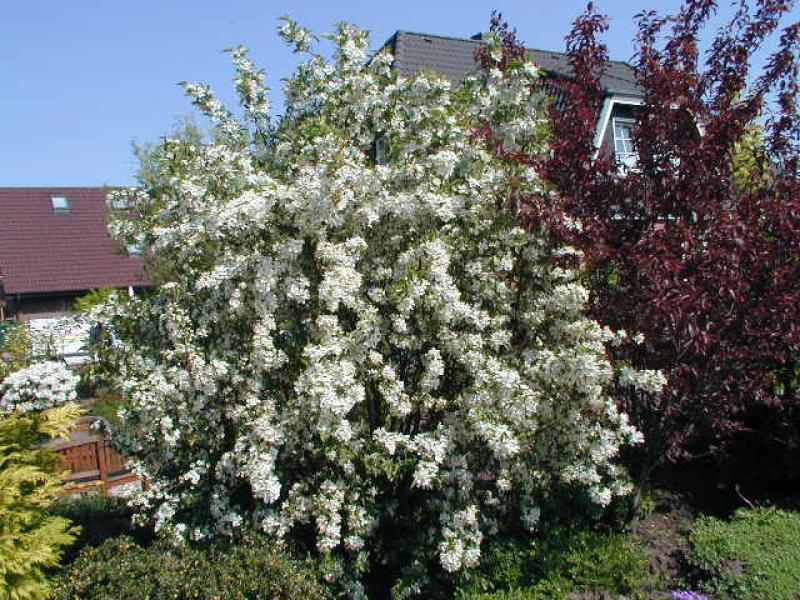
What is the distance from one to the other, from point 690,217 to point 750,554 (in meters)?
2.84

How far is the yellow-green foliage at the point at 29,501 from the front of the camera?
5.31m

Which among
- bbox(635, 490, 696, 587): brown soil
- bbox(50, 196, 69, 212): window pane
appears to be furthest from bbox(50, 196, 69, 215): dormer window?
bbox(635, 490, 696, 587): brown soil

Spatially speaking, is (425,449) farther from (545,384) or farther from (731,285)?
(731,285)

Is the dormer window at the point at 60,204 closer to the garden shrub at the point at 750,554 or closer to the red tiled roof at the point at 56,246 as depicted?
the red tiled roof at the point at 56,246

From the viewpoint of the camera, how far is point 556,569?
18.5 ft

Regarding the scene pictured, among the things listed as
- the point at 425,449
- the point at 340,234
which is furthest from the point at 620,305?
the point at 340,234

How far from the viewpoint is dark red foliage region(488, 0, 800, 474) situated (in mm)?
5398

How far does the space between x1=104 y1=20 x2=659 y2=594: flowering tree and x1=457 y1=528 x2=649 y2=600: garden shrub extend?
29 centimetres

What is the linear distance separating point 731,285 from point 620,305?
0.81m

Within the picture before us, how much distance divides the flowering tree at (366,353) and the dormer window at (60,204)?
80.2 ft

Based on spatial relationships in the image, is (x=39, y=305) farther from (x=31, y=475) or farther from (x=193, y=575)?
(x=193, y=575)

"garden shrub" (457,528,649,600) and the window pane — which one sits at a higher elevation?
the window pane

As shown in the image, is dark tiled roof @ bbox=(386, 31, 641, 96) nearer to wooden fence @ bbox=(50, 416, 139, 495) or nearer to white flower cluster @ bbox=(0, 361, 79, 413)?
wooden fence @ bbox=(50, 416, 139, 495)

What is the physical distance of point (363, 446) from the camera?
A: 18.0 feet
